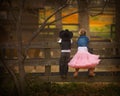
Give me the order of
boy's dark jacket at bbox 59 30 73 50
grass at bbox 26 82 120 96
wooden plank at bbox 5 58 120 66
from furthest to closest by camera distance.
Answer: wooden plank at bbox 5 58 120 66, boy's dark jacket at bbox 59 30 73 50, grass at bbox 26 82 120 96

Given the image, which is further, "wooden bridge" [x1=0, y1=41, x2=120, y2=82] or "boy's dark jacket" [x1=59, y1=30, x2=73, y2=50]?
"wooden bridge" [x1=0, y1=41, x2=120, y2=82]

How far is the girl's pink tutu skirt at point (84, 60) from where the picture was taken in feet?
49.1

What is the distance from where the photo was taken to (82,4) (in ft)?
66.2

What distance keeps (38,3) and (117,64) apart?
5.33 meters

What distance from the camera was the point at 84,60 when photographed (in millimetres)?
15039

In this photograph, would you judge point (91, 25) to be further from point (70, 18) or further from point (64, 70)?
point (64, 70)

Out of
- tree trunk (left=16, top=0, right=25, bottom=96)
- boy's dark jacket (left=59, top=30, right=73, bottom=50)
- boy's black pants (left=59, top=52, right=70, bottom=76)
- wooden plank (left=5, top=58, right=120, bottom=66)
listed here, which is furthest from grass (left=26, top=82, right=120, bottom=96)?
Answer: boy's dark jacket (left=59, top=30, right=73, bottom=50)

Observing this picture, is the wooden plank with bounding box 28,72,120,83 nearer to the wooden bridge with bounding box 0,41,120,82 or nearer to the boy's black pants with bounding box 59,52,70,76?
the wooden bridge with bounding box 0,41,120,82

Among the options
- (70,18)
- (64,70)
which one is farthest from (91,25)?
(64,70)

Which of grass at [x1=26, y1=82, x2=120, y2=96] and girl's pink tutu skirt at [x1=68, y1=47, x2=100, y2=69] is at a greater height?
girl's pink tutu skirt at [x1=68, y1=47, x2=100, y2=69]

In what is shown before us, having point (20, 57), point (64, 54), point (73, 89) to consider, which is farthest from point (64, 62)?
point (20, 57)

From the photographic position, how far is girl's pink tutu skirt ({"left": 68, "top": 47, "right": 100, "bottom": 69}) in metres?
15.0

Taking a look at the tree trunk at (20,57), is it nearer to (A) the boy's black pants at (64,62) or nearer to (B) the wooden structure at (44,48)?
(B) the wooden structure at (44,48)

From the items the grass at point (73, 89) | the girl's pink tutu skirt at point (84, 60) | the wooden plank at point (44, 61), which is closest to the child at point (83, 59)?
the girl's pink tutu skirt at point (84, 60)
